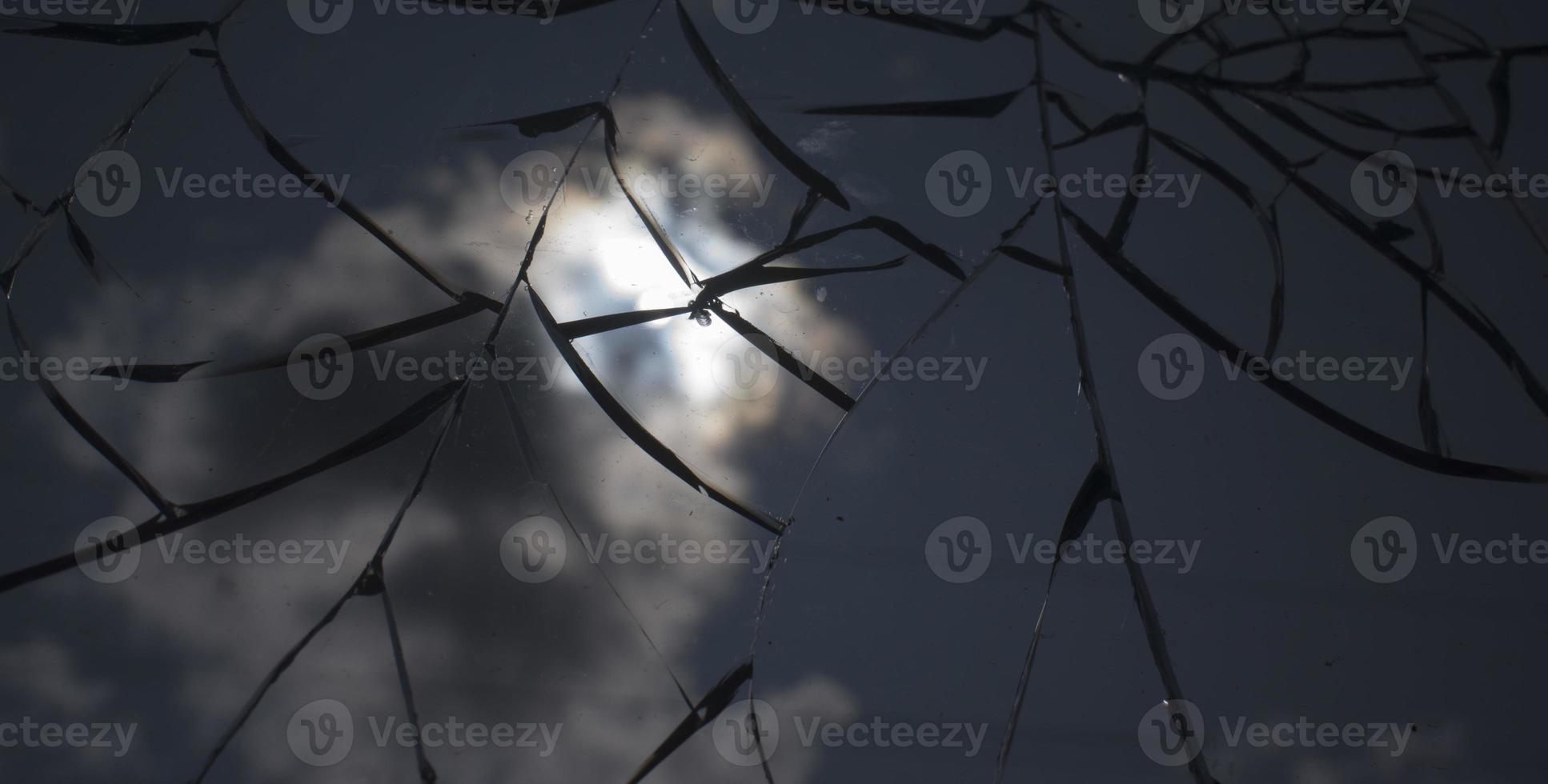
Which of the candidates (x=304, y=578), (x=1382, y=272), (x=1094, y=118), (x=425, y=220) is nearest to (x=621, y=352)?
(x=425, y=220)

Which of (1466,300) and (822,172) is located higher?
(822,172)

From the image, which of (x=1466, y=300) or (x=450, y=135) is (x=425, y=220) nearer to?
(x=450, y=135)

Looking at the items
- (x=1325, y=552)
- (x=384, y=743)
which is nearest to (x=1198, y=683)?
(x=1325, y=552)

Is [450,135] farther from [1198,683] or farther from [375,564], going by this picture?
[1198,683]

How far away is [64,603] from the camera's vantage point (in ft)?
2.82

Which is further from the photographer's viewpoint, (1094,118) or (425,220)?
(1094,118)

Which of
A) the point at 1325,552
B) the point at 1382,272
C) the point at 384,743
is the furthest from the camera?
the point at 1382,272

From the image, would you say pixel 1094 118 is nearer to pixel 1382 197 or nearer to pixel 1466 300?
pixel 1382 197

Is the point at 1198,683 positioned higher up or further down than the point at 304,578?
further down

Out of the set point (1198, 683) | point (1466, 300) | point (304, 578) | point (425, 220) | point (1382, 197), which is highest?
point (425, 220)

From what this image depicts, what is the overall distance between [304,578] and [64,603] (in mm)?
242

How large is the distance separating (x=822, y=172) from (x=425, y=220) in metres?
0.49

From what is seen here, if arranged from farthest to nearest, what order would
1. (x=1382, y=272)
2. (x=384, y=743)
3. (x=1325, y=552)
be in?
(x=1382, y=272) → (x=1325, y=552) → (x=384, y=743)

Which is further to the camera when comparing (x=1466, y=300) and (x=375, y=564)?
(x=1466, y=300)
